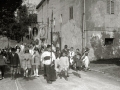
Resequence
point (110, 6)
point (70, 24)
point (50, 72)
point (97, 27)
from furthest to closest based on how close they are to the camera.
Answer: point (70, 24) → point (110, 6) → point (97, 27) → point (50, 72)

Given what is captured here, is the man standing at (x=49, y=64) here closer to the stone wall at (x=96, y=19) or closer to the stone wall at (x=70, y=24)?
the stone wall at (x=96, y=19)

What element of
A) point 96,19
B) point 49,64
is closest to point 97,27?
point 96,19

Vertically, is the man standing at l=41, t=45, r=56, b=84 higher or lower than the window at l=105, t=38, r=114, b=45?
lower

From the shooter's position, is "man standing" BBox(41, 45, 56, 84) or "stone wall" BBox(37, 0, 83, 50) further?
"stone wall" BBox(37, 0, 83, 50)

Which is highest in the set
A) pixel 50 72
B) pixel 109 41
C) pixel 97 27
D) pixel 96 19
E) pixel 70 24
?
pixel 96 19

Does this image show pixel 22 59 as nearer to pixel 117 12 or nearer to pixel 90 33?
pixel 90 33

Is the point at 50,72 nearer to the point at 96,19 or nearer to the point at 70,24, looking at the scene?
the point at 96,19

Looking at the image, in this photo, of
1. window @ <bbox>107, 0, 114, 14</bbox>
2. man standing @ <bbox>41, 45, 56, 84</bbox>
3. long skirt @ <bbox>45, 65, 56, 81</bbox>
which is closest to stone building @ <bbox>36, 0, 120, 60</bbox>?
window @ <bbox>107, 0, 114, 14</bbox>

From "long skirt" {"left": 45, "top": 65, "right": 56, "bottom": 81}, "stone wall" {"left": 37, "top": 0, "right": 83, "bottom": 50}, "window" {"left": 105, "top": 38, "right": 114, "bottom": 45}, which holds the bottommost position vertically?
"long skirt" {"left": 45, "top": 65, "right": 56, "bottom": 81}

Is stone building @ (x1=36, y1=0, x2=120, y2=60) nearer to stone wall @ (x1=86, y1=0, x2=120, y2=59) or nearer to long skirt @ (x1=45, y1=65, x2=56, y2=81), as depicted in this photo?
stone wall @ (x1=86, y1=0, x2=120, y2=59)

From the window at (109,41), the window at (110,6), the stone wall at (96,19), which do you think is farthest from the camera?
the window at (109,41)

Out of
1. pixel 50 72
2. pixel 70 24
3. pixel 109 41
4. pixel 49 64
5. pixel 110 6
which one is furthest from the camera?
pixel 70 24

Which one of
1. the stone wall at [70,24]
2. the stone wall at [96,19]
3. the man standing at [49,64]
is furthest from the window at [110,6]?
the man standing at [49,64]

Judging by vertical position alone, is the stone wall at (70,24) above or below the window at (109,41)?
above
